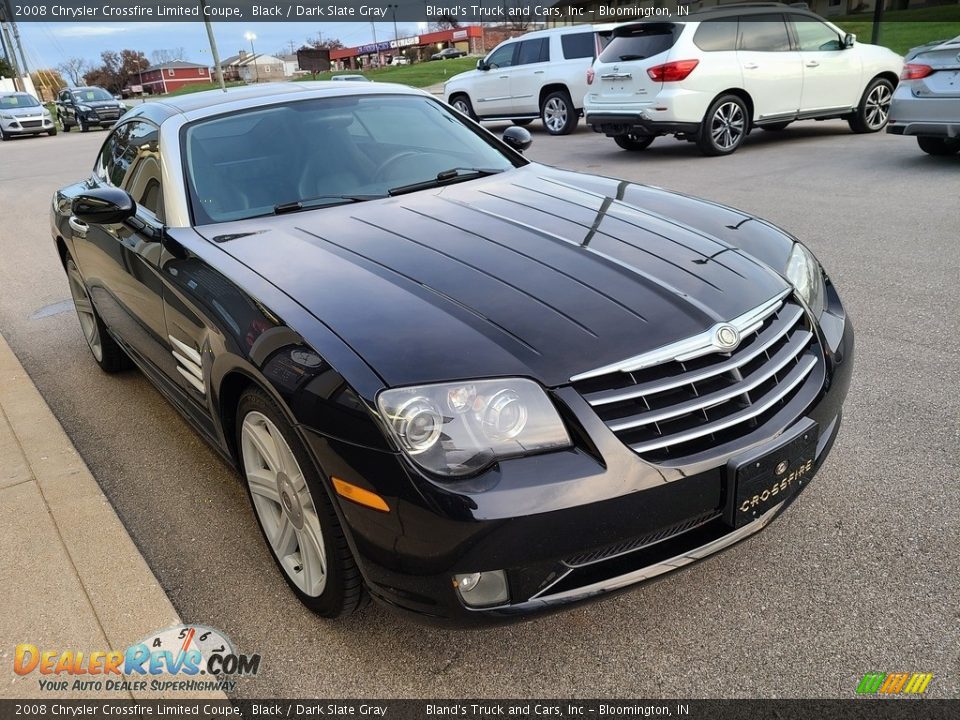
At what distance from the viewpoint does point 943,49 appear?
8078 mm

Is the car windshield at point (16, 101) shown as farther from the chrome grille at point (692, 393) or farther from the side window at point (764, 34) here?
the chrome grille at point (692, 393)

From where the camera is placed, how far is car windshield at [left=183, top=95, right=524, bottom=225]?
318 centimetres

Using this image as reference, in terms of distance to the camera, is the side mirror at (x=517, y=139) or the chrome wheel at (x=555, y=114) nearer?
the side mirror at (x=517, y=139)

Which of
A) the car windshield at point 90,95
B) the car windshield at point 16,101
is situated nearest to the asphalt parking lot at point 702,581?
the car windshield at point 16,101

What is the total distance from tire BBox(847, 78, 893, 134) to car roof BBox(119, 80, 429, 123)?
922cm

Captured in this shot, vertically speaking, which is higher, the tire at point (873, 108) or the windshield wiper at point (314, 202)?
the windshield wiper at point (314, 202)

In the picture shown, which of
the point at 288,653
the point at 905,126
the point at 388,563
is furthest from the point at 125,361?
the point at 905,126

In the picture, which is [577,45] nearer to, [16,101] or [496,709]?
[496,709]

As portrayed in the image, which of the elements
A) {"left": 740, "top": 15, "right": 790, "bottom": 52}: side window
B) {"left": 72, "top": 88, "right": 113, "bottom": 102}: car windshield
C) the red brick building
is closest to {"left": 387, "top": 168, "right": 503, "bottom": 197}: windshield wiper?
{"left": 740, "top": 15, "right": 790, "bottom": 52}: side window

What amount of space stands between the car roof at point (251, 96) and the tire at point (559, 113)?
1046cm

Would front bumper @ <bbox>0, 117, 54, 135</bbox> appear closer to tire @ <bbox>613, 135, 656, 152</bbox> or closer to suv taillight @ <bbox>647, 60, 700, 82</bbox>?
tire @ <bbox>613, 135, 656, 152</bbox>

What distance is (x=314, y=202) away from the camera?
3.19 m

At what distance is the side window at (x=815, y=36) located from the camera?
407 inches

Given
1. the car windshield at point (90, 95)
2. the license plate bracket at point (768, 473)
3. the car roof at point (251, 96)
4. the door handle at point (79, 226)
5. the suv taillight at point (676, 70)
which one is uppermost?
the car roof at point (251, 96)
